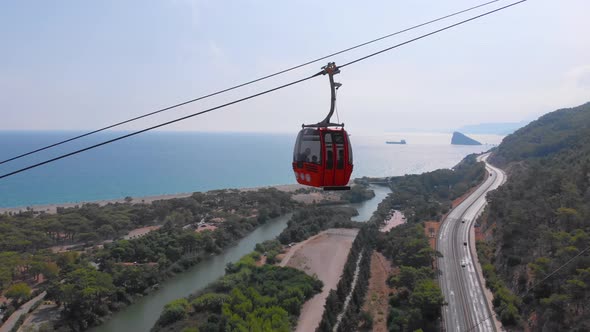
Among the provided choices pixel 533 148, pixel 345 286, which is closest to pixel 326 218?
pixel 345 286

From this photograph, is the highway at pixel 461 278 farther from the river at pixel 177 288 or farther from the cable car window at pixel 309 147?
the river at pixel 177 288

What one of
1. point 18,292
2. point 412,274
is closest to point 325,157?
point 412,274

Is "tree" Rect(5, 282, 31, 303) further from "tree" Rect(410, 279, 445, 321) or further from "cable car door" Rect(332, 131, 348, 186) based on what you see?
"cable car door" Rect(332, 131, 348, 186)

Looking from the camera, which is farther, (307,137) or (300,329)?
(300,329)

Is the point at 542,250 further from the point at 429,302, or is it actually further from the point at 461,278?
the point at 429,302

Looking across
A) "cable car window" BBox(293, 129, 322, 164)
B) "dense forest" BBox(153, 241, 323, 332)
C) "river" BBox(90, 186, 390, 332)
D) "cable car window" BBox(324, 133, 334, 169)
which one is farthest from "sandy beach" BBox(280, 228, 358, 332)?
"cable car window" BBox(324, 133, 334, 169)

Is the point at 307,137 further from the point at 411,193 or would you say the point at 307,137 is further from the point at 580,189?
the point at 411,193

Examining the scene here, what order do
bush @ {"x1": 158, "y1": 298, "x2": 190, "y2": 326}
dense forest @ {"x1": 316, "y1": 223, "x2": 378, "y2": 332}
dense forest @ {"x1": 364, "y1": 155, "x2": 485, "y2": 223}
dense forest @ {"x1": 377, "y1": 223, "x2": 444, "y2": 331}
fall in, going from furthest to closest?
dense forest @ {"x1": 364, "y1": 155, "x2": 485, "y2": 223}, bush @ {"x1": 158, "y1": 298, "x2": 190, "y2": 326}, dense forest @ {"x1": 316, "y1": 223, "x2": 378, "y2": 332}, dense forest @ {"x1": 377, "y1": 223, "x2": 444, "y2": 331}

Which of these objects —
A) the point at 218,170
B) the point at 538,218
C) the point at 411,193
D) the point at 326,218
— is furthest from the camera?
the point at 218,170
